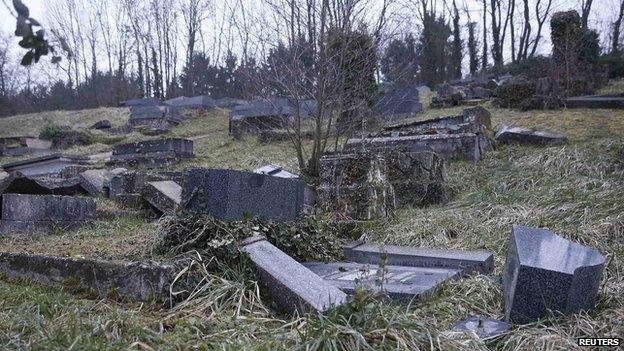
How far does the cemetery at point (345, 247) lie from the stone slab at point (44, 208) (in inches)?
0.6

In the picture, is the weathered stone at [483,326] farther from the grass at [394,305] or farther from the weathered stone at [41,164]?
the weathered stone at [41,164]

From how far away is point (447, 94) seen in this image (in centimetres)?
1666

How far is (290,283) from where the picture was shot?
3.31 meters

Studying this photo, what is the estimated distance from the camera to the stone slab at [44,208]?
580cm

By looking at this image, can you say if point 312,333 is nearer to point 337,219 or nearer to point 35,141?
point 337,219

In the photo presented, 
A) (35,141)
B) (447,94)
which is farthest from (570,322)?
(35,141)

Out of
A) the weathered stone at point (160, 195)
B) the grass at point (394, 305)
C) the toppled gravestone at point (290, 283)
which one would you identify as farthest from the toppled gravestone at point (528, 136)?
the toppled gravestone at point (290, 283)

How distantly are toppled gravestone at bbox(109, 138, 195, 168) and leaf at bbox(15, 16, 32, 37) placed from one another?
10866 mm

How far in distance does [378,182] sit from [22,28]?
200 inches

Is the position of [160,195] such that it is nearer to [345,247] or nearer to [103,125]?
[345,247]

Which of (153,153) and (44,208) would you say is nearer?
(44,208)

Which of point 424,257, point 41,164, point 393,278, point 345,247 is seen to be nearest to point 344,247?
point 345,247

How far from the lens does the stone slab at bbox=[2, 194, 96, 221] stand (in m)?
5.80

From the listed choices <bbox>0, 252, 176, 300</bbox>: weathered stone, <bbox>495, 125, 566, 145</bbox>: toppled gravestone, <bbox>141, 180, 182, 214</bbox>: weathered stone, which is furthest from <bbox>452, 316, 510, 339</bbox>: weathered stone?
<bbox>495, 125, 566, 145</bbox>: toppled gravestone
